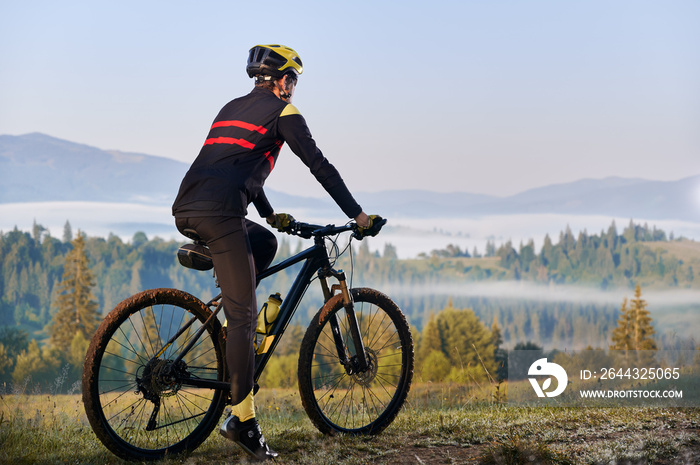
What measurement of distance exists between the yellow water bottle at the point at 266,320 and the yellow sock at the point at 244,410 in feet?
1.62

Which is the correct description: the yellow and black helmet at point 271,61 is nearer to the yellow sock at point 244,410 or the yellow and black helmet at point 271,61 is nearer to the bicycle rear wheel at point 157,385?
the bicycle rear wheel at point 157,385

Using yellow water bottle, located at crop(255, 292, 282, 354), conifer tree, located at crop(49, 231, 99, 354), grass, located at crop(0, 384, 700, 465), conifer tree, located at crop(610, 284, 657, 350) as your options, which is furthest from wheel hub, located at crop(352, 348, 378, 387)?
conifer tree, located at crop(49, 231, 99, 354)

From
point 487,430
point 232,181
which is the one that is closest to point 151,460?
point 232,181

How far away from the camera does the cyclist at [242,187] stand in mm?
5016

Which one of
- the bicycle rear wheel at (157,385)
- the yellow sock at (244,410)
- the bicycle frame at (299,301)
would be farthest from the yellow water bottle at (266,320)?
the yellow sock at (244,410)

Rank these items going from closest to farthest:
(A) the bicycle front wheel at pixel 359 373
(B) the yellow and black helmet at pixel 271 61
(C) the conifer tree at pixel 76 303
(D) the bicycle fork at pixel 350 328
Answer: (B) the yellow and black helmet at pixel 271 61
(A) the bicycle front wheel at pixel 359 373
(D) the bicycle fork at pixel 350 328
(C) the conifer tree at pixel 76 303

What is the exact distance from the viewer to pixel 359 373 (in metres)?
6.12

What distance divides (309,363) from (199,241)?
1.41m

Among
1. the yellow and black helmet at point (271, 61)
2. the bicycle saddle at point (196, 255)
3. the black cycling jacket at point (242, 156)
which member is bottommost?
the bicycle saddle at point (196, 255)

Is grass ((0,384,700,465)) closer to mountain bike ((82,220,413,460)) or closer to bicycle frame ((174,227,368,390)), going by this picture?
mountain bike ((82,220,413,460))

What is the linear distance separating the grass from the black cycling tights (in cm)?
70

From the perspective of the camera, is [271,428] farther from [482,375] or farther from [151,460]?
[482,375]

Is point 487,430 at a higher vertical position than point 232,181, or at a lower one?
lower

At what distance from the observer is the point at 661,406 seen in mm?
7676
